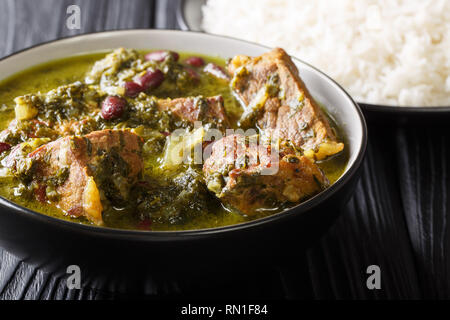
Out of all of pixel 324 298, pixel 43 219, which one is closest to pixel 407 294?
pixel 324 298

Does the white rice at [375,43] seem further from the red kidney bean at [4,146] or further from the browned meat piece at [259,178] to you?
the red kidney bean at [4,146]

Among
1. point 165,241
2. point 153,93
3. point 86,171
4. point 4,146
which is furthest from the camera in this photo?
point 153,93

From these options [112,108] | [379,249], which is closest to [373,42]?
[379,249]

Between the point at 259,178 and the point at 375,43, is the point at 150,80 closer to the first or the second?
the point at 259,178

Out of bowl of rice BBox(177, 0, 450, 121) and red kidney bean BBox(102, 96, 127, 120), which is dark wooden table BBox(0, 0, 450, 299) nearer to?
bowl of rice BBox(177, 0, 450, 121)

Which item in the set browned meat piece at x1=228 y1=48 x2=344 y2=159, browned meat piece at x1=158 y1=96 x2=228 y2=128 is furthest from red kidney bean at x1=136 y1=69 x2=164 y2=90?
browned meat piece at x1=228 y1=48 x2=344 y2=159

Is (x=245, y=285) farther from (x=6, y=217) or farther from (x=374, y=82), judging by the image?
(x=374, y=82)
